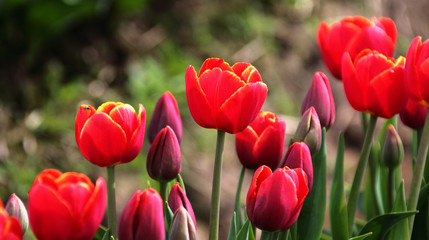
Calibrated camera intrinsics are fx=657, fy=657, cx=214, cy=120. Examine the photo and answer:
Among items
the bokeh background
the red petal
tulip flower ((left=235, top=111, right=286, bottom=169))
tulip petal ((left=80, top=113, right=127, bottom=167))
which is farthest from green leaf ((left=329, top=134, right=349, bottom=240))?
the bokeh background

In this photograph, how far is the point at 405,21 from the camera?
343cm

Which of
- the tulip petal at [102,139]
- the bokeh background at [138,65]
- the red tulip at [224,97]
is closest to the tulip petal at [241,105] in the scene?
the red tulip at [224,97]

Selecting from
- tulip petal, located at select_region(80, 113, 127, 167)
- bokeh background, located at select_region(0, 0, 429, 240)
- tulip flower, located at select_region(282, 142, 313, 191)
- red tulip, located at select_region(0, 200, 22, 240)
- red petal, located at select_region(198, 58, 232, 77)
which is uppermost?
red petal, located at select_region(198, 58, 232, 77)

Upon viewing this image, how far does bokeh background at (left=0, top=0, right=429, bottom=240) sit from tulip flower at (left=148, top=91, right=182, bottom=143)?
1.26 meters

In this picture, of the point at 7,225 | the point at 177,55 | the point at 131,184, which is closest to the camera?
the point at 7,225

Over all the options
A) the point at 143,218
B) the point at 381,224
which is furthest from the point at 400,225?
the point at 143,218

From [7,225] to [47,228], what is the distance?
5cm

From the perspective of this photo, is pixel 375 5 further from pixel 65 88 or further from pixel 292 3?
pixel 65 88

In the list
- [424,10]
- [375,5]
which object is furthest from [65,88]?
[424,10]

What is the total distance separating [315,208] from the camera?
822mm

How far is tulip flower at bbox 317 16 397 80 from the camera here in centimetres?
88

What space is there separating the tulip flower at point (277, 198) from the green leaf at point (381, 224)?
166mm

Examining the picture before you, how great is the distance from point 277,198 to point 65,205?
0.21m

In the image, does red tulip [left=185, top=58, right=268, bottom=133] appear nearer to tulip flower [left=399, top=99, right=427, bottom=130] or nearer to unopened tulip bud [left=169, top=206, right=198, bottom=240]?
unopened tulip bud [left=169, top=206, right=198, bottom=240]
